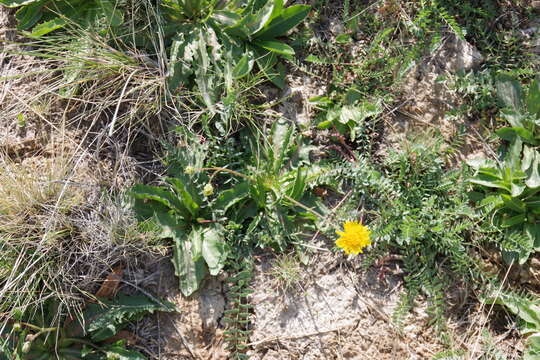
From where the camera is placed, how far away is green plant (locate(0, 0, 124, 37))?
285 cm

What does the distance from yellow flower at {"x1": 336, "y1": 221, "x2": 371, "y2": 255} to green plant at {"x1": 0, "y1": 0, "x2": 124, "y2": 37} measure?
1706mm

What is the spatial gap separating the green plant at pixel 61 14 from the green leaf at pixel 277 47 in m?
0.82

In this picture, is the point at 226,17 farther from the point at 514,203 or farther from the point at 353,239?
the point at 514,203

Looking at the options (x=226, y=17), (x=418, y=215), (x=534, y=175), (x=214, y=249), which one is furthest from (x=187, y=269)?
(x=534, y=175)

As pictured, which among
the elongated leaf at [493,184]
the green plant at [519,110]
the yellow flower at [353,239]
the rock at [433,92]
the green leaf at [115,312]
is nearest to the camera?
the yellow flower at [353,239]

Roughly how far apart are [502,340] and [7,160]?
9.60 ft

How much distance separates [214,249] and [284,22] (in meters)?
1.37

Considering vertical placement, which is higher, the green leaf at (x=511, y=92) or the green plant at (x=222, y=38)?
the green plant at (x=222, y=38)

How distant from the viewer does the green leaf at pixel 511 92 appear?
9.66 feet

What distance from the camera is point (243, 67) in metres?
2.85

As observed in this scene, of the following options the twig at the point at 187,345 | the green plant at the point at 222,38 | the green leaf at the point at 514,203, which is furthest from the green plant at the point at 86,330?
the green leaf at the point at 514,203

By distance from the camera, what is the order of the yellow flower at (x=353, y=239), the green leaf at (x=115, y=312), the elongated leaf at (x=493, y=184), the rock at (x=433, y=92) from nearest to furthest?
the yellow flower at (x=353, y=239) < the green leaf at (x=115, y=312) < the elongated leaf at (x=493, y=184) < the rock at (x=433, y=92)

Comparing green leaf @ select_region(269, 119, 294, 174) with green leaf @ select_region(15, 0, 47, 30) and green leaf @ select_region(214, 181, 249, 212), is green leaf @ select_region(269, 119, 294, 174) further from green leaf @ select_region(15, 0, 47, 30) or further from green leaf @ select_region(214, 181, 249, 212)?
green leaf @ select_region(15, 0, 47, 30)

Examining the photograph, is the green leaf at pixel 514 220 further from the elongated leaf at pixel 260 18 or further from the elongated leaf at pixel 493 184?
the elongated leaf at pixel 260 18
